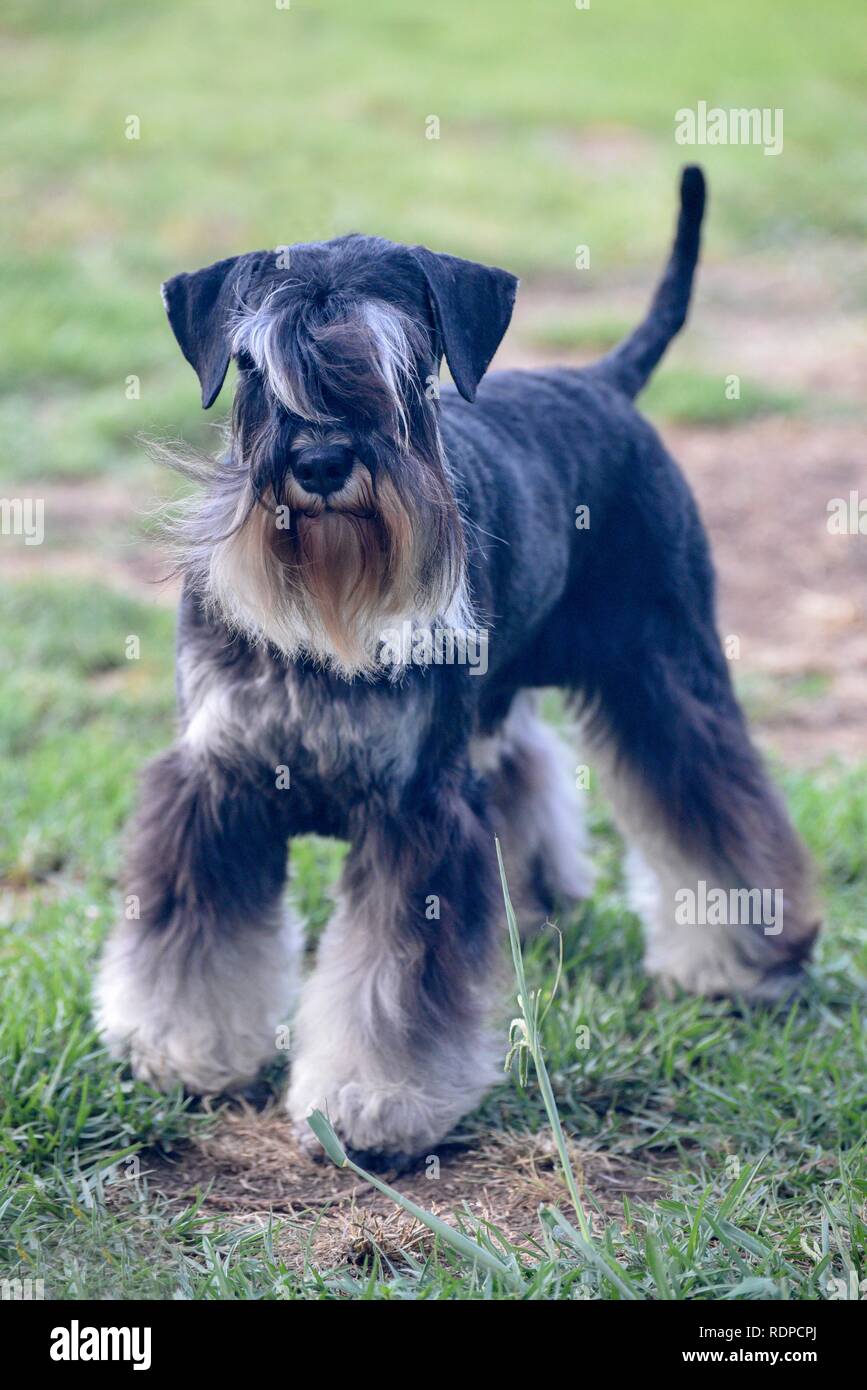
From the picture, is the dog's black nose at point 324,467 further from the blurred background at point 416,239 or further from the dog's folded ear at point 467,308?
the blurred background at point 416,239

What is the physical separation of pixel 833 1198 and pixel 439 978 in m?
1.04

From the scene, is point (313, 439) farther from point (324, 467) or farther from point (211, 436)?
point (211, 436)

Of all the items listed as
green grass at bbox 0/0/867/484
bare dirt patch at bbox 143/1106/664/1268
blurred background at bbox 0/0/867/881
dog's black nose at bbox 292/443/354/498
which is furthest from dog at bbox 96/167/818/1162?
green grass at bbox 0/0/867/484

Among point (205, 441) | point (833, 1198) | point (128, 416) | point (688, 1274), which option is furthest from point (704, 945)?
point (128, 416)

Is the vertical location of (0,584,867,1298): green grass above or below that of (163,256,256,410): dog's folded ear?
below

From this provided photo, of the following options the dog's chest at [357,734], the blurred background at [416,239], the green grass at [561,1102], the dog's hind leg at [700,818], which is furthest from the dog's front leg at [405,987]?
the blurred background at [416,239]

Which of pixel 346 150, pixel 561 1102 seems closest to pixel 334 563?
pixel 561 1102

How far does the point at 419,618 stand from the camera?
3.28 metres

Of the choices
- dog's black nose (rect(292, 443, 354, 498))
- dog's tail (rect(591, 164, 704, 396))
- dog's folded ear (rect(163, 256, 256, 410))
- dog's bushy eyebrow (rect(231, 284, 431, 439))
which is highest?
dog's tail (rect(591, 164, 704, 396))

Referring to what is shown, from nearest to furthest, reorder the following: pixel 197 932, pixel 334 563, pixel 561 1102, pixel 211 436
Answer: pixel 334 563, pixel 197 932, pixel 561 1102, pixel 211 436

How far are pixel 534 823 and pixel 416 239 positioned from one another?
802 cm

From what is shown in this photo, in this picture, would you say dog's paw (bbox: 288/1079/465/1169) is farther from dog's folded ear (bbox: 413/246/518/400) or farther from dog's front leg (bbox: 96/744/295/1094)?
dog's folded ear (bbox: 413/246/518/400)

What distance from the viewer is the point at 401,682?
3.41 meters

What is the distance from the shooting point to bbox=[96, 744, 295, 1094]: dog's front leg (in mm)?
3625
